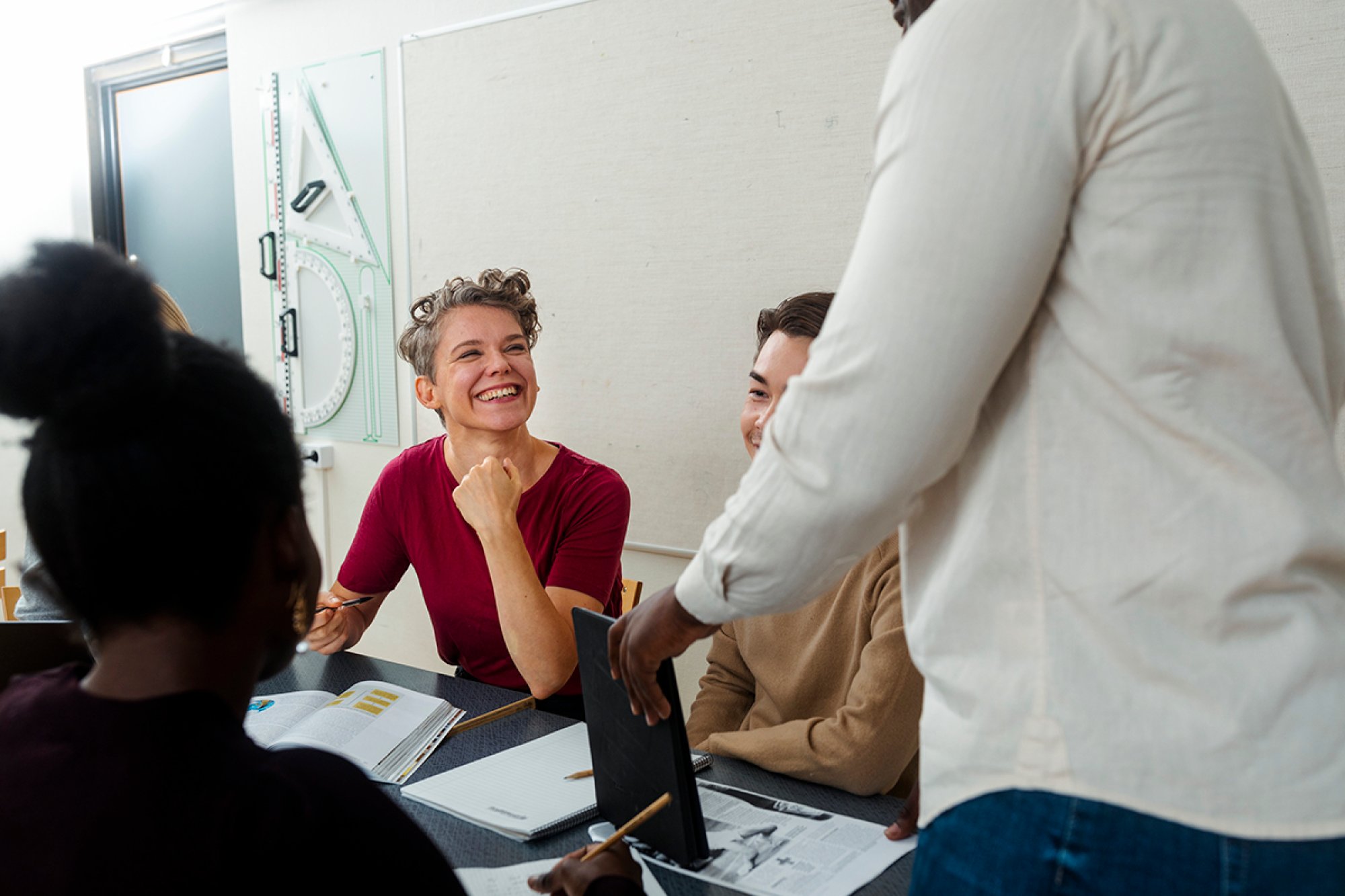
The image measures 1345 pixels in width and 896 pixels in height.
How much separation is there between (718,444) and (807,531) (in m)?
1.90

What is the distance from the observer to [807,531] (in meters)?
0.69

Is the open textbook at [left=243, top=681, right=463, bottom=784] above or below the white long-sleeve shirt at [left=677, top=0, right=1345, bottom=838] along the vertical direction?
below

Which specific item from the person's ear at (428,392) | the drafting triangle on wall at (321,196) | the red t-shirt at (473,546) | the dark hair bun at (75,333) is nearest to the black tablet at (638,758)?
the dark hair bun at (75,333)

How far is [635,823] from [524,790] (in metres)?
0.27

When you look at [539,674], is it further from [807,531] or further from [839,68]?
[839,68]

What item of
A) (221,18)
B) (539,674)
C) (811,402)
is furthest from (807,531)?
(221,18)

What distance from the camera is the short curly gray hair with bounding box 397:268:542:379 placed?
208 cm

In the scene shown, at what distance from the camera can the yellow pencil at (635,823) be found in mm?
972

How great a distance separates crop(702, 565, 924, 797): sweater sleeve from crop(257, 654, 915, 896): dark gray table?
0.07ft

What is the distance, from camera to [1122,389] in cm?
62

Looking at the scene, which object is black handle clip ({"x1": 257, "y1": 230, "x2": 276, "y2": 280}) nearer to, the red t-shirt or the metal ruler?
the metal ruler

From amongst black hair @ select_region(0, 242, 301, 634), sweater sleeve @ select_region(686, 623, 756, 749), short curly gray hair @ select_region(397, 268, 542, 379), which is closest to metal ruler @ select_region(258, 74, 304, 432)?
short curly gray hair @ select_region(397, 268, 542, 379)

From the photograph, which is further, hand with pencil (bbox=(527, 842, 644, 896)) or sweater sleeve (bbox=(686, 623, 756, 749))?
sweater sleeve (bbox=(686, 623, 756, 749))

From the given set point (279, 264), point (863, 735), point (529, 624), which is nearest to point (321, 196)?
point (279, 264)
